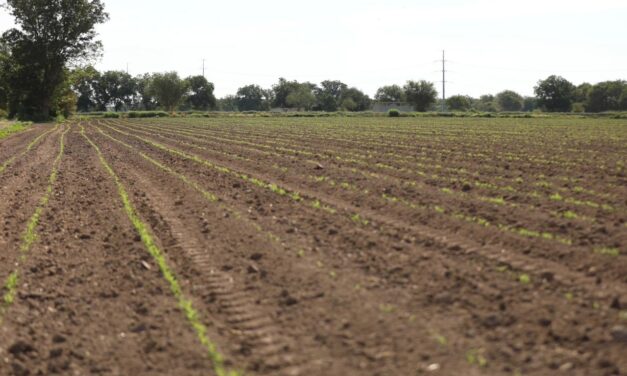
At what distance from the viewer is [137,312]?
6305 mm

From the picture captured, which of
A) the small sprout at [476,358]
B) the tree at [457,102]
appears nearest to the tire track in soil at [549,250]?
the small sprout at [476,358]

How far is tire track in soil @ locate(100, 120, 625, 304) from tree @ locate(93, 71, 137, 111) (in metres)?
154

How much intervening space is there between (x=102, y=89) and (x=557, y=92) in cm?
10517

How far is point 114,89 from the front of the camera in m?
156

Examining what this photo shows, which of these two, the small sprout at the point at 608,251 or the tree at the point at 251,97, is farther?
the tree at the point at 251,97

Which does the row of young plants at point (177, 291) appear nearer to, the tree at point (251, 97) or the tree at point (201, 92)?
the tree at point (201, 92)

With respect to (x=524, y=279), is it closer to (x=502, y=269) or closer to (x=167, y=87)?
(x=502, y=269)

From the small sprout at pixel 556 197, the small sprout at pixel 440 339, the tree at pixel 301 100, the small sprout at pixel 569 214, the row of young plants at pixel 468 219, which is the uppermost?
the tree at pixel 301 100

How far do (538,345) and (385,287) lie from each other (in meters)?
1.88

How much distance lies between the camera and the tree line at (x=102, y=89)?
2645 inches

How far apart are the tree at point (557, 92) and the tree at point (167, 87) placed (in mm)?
73360

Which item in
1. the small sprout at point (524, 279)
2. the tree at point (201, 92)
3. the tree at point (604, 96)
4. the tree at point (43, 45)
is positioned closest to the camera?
the small sprout at point (524, 279)

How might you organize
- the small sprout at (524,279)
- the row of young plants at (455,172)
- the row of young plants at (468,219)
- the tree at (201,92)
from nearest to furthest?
the small sprout at (524,279), the row of young plants at (468,219), the row of young plants at (455,172), the tree at (201,92)

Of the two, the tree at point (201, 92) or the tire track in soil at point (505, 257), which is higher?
the tree at point (201, 92)
